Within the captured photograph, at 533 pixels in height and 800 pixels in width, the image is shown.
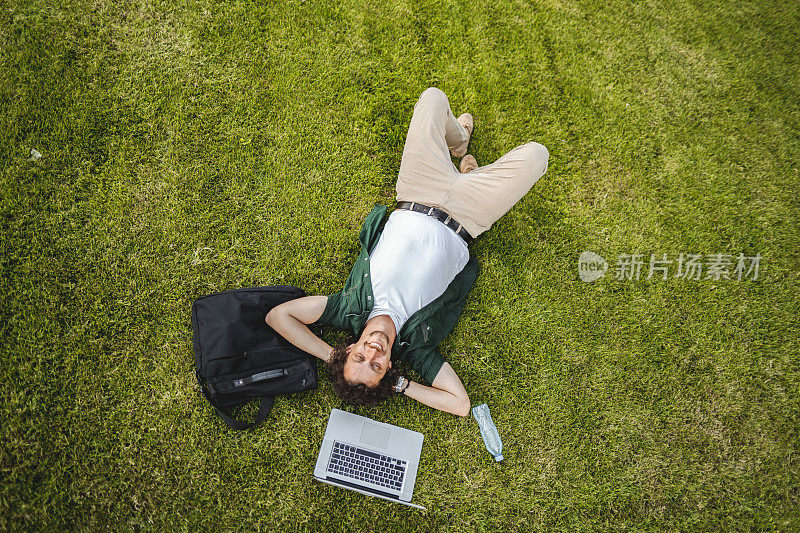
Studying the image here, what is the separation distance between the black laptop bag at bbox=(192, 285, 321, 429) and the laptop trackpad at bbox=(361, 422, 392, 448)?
1.89 feet

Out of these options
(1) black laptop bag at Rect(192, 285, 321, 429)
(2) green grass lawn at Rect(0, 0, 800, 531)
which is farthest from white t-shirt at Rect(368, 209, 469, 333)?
(1) black laptop bag at Rect(192, 285, 321, 429)

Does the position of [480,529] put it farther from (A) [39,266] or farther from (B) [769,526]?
(A) [39,266]

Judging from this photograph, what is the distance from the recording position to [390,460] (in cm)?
333

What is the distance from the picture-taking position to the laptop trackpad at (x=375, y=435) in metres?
3.35

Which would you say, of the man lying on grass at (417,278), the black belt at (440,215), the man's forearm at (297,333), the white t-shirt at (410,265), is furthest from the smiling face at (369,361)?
the black belt at (440,215)

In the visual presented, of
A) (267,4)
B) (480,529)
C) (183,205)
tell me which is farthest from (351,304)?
(267,4)

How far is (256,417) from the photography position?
3377 millimetres

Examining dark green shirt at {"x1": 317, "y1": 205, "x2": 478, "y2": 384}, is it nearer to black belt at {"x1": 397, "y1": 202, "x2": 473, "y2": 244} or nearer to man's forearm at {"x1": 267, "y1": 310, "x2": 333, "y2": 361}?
man's forearm at {"x1": 267, "y1": 310, "x2": 333, "y2": 361}

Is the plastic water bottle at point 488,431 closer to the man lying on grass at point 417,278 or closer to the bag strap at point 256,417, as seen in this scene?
the man lying on grass at point 417,278

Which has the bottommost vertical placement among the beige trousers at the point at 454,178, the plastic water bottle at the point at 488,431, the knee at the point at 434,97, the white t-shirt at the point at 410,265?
the plastic water bottle at the point at 488,431

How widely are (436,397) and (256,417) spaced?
4.97 feet

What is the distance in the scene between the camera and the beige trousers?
3.43m

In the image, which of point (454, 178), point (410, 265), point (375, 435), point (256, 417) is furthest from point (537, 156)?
point (256, 417)

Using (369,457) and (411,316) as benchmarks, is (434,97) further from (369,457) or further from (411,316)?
(369,457)
